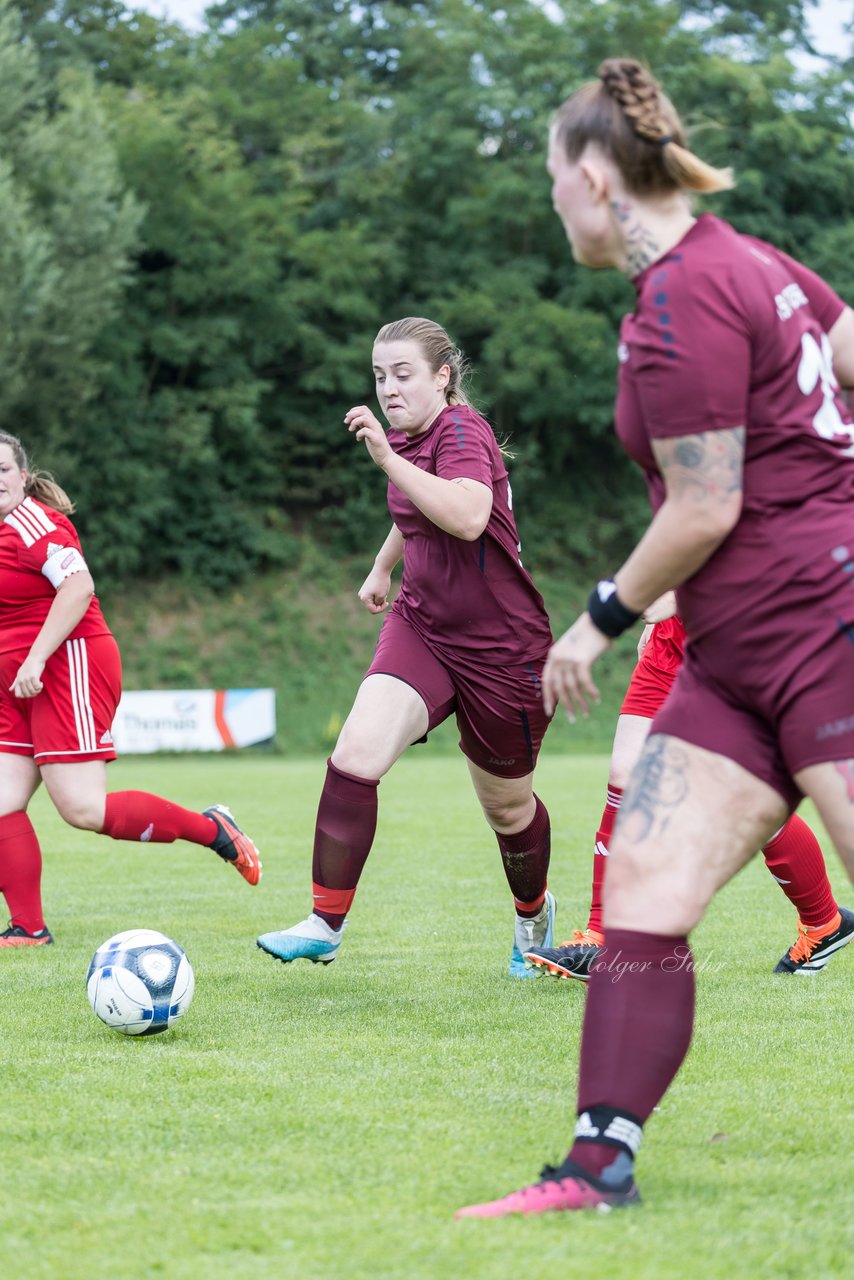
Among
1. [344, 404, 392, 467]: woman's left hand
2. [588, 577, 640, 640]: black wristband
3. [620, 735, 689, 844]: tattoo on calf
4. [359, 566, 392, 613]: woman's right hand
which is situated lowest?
[359, 566, 392, 613]: woman's right hand

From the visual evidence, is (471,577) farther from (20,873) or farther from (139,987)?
(20,873)

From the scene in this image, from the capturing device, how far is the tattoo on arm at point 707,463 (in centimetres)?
272

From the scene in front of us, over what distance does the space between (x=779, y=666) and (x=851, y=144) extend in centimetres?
4152

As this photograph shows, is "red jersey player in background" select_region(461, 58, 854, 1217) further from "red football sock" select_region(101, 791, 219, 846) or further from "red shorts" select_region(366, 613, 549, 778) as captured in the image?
"red football sock" select_region(101, 791, 219, 846)

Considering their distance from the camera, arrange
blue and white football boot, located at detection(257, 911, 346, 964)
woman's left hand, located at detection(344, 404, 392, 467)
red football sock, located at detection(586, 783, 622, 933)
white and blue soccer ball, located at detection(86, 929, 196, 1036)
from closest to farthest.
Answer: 1. white and blue soccer ball, located at detection(86, 929, 196, 1036)
2. woman's left hand, located at detection(344, 404, 392, 467)
3. blue and white football boot, located at detection(257, 911, 346, 964)
4. red football sock, located at detection(586, 783, 622, 933)

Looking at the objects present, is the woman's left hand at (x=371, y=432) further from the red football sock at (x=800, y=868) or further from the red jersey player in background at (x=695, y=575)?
the red football sock at (x=800, y=868)

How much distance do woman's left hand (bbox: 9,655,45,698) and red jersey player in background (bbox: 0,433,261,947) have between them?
0.02 m

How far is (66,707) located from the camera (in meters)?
6.35

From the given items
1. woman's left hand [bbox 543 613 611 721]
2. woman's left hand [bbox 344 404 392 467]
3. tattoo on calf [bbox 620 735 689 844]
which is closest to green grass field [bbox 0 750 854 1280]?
tattoo on calf [bbox 620 735 689 844]

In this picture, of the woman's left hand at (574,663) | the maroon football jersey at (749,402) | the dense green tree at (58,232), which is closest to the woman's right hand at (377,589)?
the woman's left hand at (574,663)

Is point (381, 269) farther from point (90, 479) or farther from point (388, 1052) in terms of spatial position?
point (388, 1052)

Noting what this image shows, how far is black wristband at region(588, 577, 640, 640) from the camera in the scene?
9.54 ft

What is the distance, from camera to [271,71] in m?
38.6

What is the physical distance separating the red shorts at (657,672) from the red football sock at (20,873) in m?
2.59
